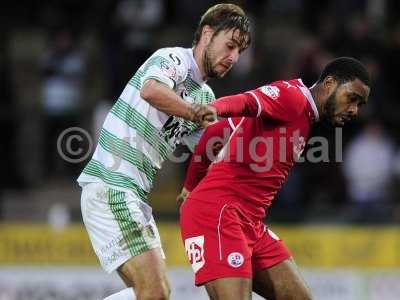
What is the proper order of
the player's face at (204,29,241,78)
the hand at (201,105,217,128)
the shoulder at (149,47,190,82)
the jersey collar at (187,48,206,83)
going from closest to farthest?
the hand at (201,105,217,128) → the shoulder at (149,47,190,82) → the player's face at (204,29,241,78) → the jersey collar at (187,48,206,83)

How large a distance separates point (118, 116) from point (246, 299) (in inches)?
56.9

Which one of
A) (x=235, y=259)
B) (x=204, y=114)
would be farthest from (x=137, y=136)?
(x=235, y=259)

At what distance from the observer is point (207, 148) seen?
661 cm

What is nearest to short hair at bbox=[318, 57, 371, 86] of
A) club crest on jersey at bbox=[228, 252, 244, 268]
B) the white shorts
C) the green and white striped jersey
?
the green and white striped jersey

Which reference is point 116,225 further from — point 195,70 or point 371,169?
point 371,169

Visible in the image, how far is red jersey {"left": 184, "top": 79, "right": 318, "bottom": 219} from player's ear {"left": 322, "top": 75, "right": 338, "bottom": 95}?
0.11m

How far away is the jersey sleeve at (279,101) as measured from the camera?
232 inches

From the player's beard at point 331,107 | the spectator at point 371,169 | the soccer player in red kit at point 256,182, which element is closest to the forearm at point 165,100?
the soccer player in red kit at point 256,182

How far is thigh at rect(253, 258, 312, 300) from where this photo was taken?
639 cm

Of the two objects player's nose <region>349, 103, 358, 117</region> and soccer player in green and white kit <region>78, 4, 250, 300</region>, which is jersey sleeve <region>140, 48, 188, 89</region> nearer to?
soccer player in green and white kit <region>78, 4, 250, 300</region>

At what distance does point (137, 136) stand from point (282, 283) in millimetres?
1348

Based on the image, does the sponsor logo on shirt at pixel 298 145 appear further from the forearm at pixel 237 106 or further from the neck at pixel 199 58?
the neck at pixel 199 58

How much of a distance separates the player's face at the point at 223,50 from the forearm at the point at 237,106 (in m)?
0.49

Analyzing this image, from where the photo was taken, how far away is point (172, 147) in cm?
650
